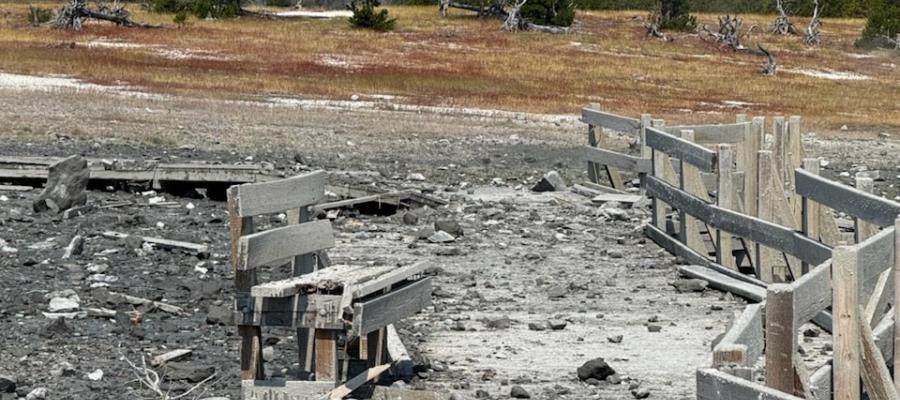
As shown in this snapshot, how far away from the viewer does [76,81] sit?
33.3 metres

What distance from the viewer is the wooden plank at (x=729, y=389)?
4.91 metres

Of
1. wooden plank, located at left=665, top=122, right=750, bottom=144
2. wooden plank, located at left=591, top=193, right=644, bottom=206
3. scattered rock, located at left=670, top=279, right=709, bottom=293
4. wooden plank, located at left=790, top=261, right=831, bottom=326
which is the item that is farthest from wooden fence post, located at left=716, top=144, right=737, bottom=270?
wooden plank, located at left=790, top=261, right=831, bottom=326

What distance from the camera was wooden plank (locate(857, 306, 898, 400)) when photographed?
6125 millimetres

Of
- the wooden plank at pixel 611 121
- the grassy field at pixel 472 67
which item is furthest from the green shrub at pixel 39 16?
the wooden plank at pixel 611 121

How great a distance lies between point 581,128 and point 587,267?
14.1m

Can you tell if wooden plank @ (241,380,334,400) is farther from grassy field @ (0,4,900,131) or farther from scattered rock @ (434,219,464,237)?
grassy field @ (0,4,900,131)

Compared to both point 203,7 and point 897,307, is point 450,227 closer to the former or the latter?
point 897,307

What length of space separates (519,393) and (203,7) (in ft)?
197

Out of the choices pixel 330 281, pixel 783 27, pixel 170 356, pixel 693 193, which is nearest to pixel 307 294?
pixel 330 281

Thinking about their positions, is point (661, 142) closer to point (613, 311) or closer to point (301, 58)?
point (613, 311)

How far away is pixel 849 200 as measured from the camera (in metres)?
9.87

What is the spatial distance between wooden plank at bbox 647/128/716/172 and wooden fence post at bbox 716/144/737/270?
0.34 feet

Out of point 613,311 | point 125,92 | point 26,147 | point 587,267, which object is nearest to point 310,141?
point 26,147

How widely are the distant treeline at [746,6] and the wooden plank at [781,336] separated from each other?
82.0 m
